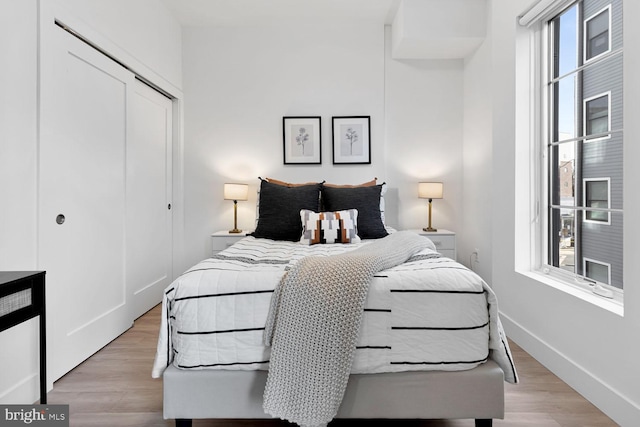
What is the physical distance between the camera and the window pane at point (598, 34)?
79.4 inches

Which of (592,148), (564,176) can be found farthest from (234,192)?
(592,148)

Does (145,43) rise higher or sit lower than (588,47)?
higher

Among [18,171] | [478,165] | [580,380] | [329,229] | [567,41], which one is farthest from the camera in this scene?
[478,165]

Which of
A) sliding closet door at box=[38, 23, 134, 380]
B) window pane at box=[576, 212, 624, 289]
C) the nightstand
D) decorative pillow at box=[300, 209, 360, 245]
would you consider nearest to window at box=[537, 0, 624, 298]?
window pane at box=[576, 212, 624, 289]

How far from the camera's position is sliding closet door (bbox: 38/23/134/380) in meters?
2.05

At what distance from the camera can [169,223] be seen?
12.5 ft

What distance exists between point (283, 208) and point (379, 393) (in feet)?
6.20

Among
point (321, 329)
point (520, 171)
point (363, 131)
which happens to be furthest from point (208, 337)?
point (363, 131)

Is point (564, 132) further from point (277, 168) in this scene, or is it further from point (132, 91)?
point (132, 91)

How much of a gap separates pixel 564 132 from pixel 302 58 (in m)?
2.51

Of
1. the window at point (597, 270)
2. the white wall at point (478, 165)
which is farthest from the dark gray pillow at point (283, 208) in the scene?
the window at point (597, 270)

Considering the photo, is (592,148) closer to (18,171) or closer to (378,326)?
(378,326)

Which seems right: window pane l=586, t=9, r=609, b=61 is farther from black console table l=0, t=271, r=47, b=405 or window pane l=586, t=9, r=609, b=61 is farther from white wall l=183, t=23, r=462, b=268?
black console table l=0, t=271, r=47, b=405

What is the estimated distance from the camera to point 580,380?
197 centimetres
